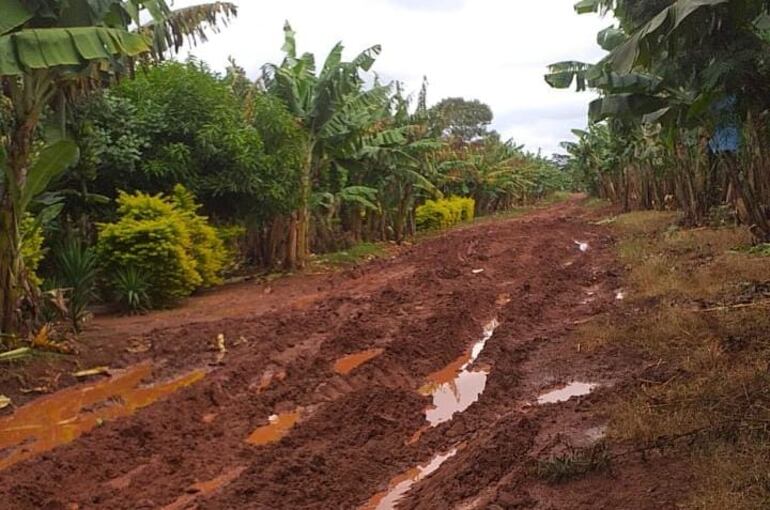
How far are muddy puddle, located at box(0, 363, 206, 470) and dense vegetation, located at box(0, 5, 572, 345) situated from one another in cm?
127

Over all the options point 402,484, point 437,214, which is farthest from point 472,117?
point 402,484

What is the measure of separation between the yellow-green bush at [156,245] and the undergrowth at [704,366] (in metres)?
6.64

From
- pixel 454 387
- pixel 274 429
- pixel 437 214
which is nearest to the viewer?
pixel 274 429

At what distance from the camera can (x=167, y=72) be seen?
13750 mm

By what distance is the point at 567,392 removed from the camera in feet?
20.7

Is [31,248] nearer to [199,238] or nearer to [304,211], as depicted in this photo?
[199,238]

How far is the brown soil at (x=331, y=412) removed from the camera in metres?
4.51

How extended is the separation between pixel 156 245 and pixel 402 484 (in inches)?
306

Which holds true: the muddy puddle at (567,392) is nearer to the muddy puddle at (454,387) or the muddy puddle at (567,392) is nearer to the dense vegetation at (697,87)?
the muddy puddle at (454,387)

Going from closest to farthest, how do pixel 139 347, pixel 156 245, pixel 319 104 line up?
pixel 139 347, pixel 156 245, pixel 319 104

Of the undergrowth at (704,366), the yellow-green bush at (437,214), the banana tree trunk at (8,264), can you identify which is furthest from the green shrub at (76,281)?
the yellow-green bush at (437,214)

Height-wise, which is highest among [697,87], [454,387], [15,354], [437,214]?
[697,87]

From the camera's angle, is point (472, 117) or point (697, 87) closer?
point (697, 87)

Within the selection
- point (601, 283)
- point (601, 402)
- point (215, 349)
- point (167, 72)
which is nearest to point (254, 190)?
point (167, 72)
